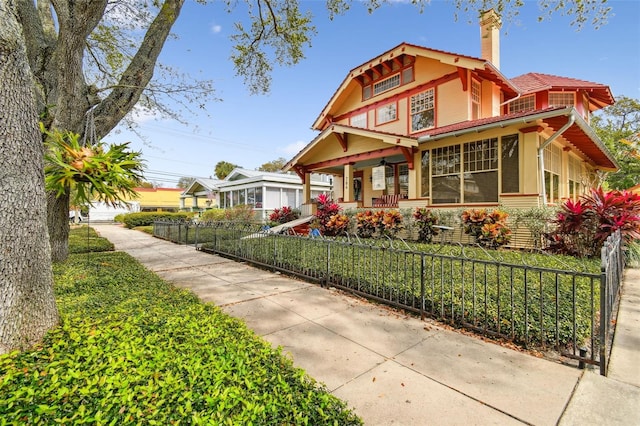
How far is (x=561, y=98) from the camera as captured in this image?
1479cm

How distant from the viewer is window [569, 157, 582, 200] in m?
13.4

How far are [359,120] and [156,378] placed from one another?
1589 centimetres

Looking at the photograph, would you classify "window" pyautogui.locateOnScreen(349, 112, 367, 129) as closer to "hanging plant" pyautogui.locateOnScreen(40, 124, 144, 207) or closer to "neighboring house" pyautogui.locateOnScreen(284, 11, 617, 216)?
"neighboring house" pyautogui.locateOnScreen(284, 11, 617, 216)

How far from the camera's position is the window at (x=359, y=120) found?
51.9ft

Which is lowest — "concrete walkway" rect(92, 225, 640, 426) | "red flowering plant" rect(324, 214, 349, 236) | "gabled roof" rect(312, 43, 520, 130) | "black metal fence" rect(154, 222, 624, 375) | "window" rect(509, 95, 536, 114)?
"concrete walkway" rect(92, 225, 640, 426)

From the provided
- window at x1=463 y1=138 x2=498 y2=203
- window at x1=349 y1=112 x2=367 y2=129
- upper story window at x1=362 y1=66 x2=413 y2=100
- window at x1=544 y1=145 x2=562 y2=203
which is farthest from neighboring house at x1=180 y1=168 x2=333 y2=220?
window at x1=544 y1=145 x2=562 y2=203

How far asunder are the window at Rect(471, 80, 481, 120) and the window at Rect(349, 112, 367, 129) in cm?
547

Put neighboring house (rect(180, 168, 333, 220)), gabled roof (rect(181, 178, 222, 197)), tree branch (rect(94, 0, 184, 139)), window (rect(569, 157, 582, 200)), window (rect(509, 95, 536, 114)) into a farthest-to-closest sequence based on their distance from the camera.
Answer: gabled roof (rect(181, 178, 222, 197)) → neighboring house (rect(180, 168, 333, 220)) → window (rect(509, 95, 536, 114)) → window (rect(569, 157, 582, 200)) → tree branch (rect(94, 0, 184, 139))

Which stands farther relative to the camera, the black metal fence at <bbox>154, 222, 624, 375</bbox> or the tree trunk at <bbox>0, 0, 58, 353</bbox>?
the black metal fence at <bbox>154, 222, 624, 375</bbox>

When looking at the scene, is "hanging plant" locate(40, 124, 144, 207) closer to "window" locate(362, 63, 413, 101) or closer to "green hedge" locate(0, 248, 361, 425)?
"green hedge" locate(0, 248, 361, 425)

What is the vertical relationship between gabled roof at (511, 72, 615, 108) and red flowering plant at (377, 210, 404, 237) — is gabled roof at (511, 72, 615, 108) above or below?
above

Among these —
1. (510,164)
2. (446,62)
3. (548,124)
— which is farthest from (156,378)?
(446,62)

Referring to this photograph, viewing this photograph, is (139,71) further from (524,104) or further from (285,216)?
(524,104)

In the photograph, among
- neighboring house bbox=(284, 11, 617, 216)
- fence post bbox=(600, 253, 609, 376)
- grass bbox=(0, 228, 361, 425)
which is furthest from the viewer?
neighboring house bbox=(284, 11, 617, 216)
